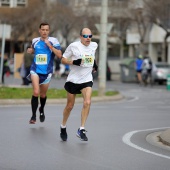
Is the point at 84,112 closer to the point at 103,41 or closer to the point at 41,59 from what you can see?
the point at 41,59

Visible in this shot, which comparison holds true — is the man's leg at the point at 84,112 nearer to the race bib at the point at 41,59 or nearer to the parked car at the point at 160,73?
the race bib at the point at 41,59

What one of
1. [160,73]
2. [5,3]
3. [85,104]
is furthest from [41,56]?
[5,3]

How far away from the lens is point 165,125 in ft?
55.5

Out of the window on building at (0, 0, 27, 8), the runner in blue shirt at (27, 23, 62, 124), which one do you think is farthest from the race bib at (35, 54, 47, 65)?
the window on building at (0, 0, 27, 8)

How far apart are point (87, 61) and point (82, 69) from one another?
18 cm

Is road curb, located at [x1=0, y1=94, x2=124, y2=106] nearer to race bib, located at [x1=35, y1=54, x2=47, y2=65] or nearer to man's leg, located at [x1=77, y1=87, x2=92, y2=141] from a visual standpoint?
race bib, located at [x1=35, y1=54, x2=47, y2=65]

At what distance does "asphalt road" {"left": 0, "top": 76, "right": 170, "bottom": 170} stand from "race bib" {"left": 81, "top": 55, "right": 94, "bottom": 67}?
1307 millimetres

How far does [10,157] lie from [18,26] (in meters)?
66.7

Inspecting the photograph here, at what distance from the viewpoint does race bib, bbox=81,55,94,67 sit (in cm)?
1296

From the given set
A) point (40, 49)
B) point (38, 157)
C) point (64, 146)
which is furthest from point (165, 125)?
point (38, 157)

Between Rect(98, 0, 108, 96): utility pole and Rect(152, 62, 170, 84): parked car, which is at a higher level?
Rect(98, 0, 108, 96): utility pole

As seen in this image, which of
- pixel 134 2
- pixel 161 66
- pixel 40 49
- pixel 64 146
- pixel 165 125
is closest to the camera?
pixel 64 146

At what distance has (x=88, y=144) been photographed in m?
12.6

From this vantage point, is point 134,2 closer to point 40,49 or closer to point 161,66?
point 161,66
